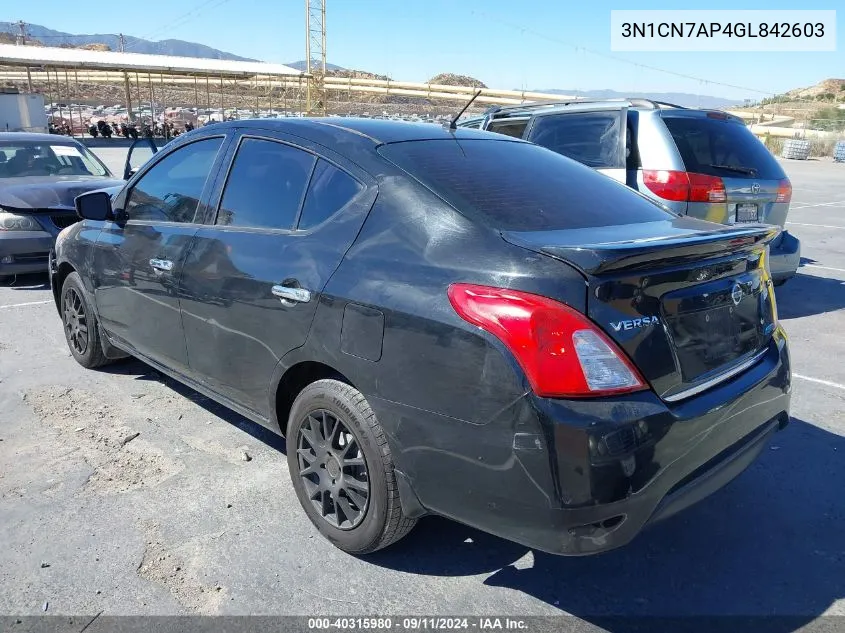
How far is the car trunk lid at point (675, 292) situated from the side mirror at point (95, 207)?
9.49 feet

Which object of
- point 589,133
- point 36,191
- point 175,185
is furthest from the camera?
point 36,191

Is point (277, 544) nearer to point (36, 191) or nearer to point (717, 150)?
point (717, 150)

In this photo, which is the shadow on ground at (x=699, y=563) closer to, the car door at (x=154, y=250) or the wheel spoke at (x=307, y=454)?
the wheel spoke at (x=307, y=454)

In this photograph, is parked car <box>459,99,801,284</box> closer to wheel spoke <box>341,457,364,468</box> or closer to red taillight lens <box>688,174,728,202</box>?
red taillight lens <box>688,174,728,202</box>

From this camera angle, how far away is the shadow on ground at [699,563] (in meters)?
2.65

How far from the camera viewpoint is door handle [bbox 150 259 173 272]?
3.73 meters

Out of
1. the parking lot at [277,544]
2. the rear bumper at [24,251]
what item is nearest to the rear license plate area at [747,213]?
the parking lot at [277,544]

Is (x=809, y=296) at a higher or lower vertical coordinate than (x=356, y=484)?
lower

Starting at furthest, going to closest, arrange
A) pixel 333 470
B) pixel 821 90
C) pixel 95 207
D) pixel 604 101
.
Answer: pixel 821 90
pixel 604 101
pixel 95 207
pixel 333 470

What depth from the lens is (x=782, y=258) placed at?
20.5 ft

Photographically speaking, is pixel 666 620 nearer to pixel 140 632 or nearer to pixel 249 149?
pixel 140 632

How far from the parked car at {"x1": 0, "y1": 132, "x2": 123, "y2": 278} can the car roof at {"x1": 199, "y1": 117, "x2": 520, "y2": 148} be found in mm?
4622

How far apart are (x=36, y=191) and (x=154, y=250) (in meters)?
4.72

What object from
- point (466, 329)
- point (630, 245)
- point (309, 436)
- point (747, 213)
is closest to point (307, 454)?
point (309, 436)
